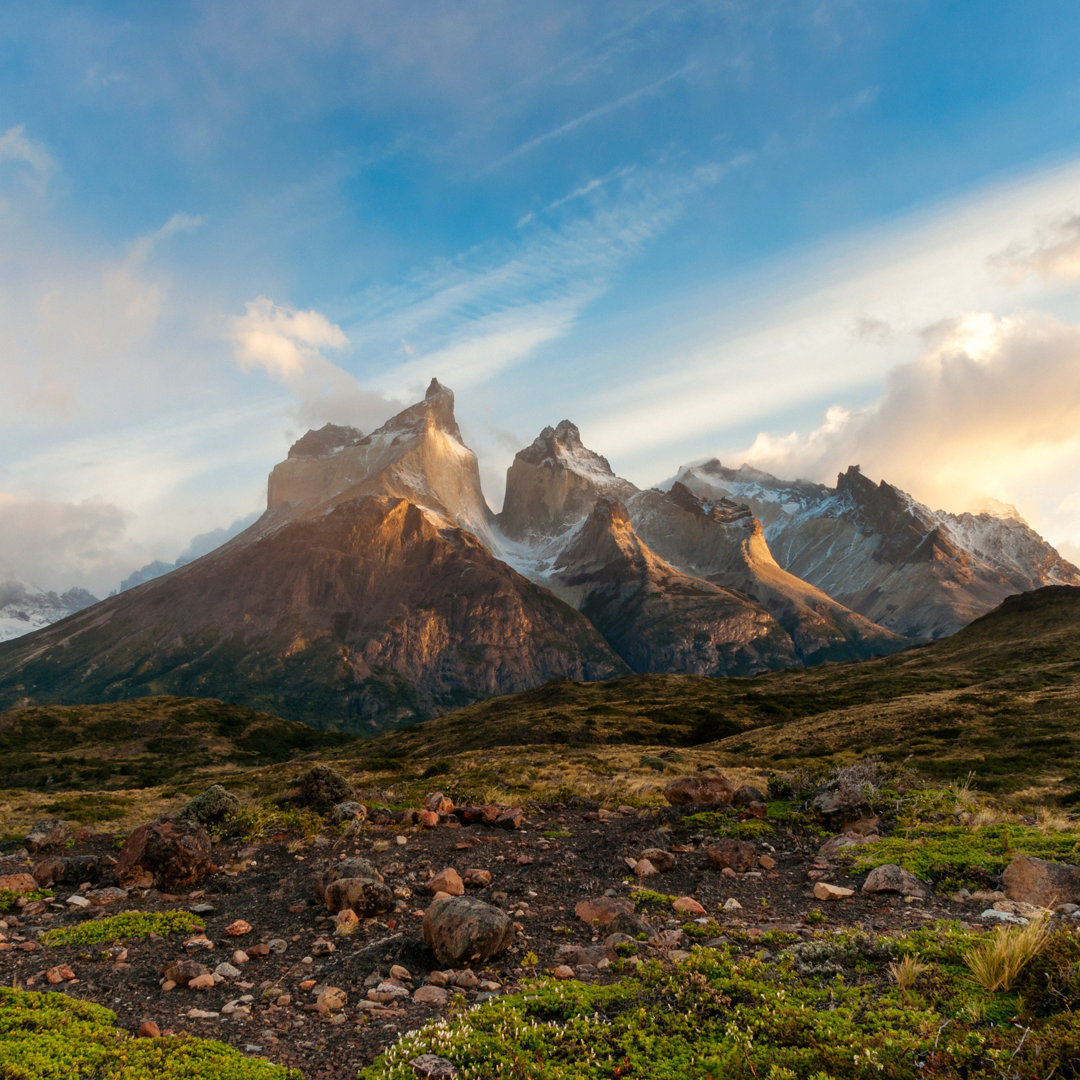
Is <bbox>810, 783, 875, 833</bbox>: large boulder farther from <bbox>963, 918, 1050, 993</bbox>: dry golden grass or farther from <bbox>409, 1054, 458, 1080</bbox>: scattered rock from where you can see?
<bbox>409, 1054, 458, 1080</bbox>: scattered rock

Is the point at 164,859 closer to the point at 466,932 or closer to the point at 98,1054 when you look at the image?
the point at 98,1054

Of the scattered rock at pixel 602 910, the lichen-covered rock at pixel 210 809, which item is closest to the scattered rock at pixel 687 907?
the scattered rock at pixel 602 910

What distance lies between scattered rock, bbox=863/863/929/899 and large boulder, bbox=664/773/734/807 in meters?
11.2

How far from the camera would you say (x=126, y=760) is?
129875 mm

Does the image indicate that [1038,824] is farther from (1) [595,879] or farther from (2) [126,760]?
(2) [126,760]

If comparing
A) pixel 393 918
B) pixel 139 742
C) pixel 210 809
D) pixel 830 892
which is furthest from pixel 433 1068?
pixel 139 742

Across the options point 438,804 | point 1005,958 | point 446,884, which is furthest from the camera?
point 438,804

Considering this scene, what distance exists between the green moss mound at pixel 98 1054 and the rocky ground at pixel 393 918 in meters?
0.63

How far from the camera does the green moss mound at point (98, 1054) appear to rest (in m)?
8.25

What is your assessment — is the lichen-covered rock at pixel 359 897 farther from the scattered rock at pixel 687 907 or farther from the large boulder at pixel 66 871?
the large boulder at pixel 66 871

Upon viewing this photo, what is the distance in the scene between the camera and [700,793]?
90.2 feet

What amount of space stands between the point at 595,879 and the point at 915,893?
26.6 ft

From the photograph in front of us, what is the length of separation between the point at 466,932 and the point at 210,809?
51.6ft

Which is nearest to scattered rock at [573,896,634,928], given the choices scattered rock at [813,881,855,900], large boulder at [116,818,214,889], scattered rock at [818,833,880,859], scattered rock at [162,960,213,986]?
scattered rock at [813,881,855,900]
